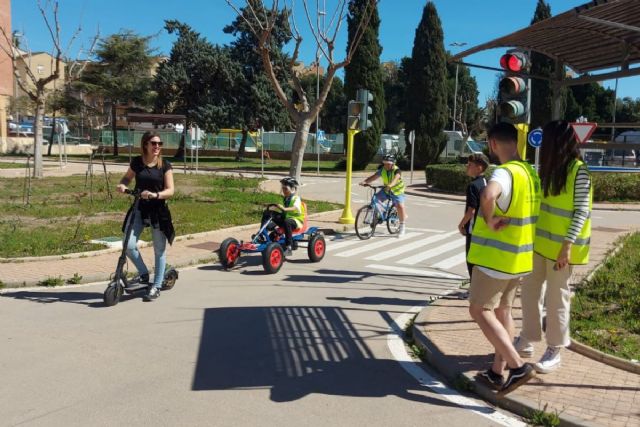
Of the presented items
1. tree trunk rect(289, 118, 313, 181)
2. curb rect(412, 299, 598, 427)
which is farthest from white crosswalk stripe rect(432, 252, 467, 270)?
tree trunk rect(289, 118, 313, 181)

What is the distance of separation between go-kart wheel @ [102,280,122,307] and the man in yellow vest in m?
4.26

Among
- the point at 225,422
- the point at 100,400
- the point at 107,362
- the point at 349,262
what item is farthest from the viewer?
the point at 349,262

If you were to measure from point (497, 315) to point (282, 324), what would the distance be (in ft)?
8.08

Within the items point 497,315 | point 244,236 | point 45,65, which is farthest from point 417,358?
point 45,65

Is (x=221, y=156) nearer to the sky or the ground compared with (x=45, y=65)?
nearer to the ground

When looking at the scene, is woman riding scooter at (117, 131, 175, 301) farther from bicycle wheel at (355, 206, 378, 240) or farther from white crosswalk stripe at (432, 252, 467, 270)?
bicycle wheel at (355, 206, 378, 240)

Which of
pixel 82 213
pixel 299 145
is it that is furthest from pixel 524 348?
pixel 82 213

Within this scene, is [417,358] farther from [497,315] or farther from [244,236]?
[244,236]

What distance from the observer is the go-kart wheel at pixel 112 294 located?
6.58 m

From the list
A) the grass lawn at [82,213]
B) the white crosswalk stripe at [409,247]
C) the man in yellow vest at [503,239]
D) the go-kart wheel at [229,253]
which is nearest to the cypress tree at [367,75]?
the grass lawn at [82,213]

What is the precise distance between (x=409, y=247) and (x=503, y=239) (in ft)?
24.1

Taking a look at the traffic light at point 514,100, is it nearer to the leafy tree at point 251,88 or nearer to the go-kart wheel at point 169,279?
the go-kart wheel at point 169,279

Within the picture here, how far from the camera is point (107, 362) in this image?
16.0 feet

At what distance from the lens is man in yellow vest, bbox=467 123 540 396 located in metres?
3.92
